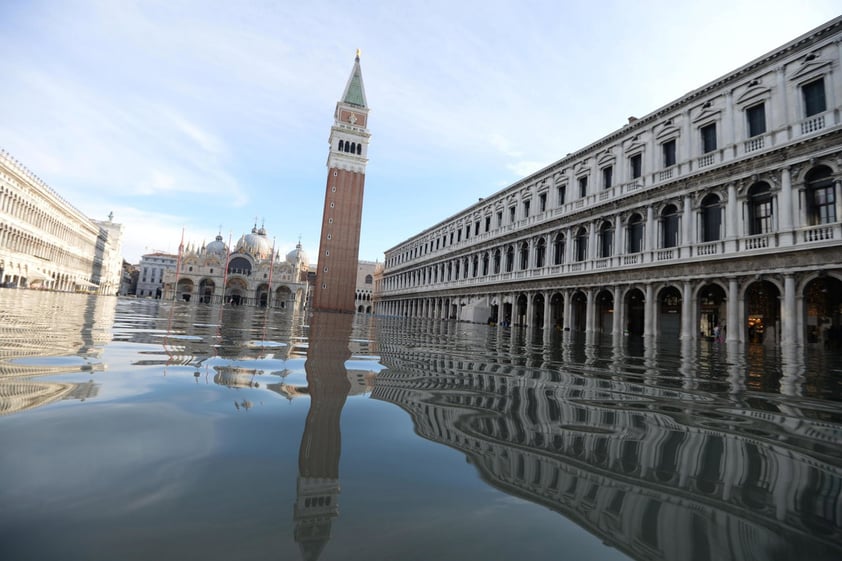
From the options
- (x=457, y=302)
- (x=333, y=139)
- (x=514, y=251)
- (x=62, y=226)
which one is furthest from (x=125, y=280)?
(x=514, y=251)

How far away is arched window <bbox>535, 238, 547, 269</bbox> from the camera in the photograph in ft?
92.0

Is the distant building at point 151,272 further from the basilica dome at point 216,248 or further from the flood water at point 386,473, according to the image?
the flood water at point 386,473

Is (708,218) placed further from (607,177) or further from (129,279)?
(129,279)

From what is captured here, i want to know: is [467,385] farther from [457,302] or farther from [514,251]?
[457,302]

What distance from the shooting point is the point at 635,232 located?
21.5m

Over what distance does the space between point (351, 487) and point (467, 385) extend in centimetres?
209

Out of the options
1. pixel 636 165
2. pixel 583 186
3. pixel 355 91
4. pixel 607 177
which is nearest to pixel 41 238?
pixel 355 91

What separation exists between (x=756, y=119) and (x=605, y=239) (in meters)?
8.15

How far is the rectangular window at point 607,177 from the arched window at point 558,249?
3.83 metres

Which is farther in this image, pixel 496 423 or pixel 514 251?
pixel 514 251

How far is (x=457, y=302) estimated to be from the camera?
127 ft

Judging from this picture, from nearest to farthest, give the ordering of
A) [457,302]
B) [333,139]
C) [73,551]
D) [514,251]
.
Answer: [73,551]
[514,251]
[457,302]
[333,139]

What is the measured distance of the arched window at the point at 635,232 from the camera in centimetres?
2117

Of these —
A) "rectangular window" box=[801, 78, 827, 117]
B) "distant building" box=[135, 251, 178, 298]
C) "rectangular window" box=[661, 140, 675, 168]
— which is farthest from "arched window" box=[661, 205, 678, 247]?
"distant building" box=[135, 251, 178, 298]
